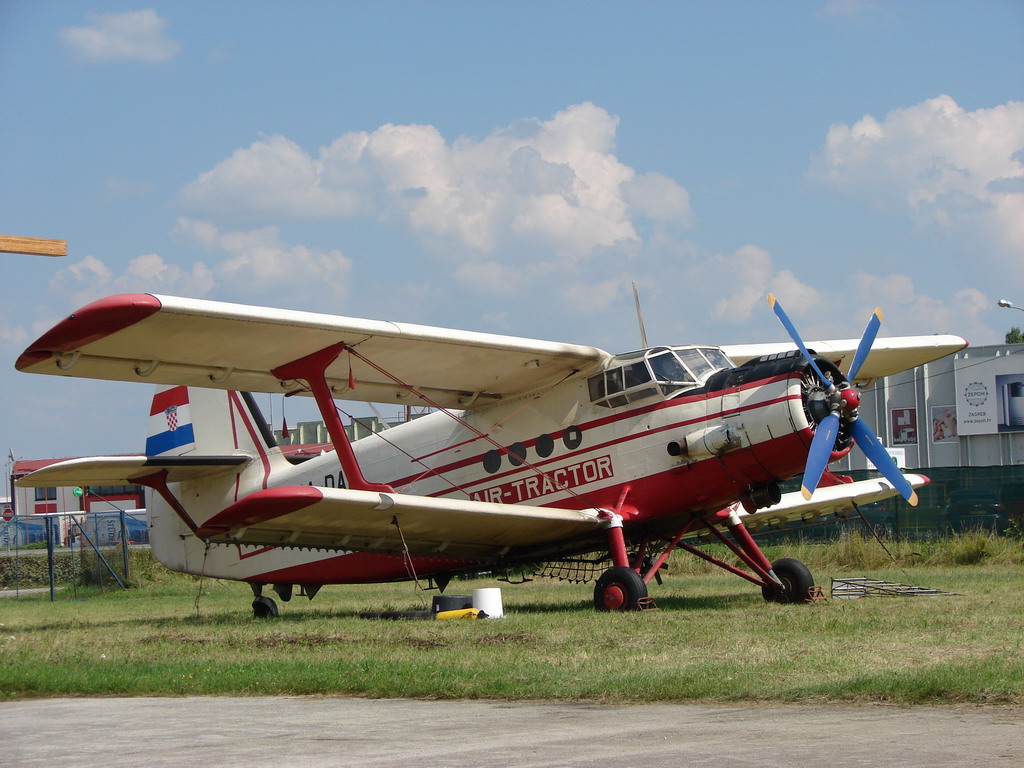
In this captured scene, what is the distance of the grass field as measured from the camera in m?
7.32

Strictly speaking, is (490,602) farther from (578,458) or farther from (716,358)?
(716,358)

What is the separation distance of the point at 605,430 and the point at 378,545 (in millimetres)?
3412

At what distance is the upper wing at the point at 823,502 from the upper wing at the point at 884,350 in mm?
1937

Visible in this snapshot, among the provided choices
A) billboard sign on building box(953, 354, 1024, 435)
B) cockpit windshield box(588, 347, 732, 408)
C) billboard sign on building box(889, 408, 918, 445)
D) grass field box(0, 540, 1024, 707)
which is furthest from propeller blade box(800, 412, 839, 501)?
billboard sign on building box(953, 354, 1024, 435)

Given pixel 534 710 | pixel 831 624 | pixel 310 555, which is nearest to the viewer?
pixel 534 710

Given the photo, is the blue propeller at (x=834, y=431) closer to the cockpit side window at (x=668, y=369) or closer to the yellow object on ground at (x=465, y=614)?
the cockpit side window at (x=668, y=369)

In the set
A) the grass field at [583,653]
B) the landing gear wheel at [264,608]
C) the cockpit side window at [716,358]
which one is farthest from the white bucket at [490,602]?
the landing gear wheel at [264,608]

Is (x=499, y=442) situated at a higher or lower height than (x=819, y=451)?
higher

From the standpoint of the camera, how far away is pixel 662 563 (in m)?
14.9

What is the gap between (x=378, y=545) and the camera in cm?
1478

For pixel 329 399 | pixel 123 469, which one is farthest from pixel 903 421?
pixel 329 399

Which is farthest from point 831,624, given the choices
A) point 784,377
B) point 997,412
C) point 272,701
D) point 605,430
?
point 997,412

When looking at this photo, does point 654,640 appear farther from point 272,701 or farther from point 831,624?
point 272,701

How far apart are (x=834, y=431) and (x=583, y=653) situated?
500 cm
